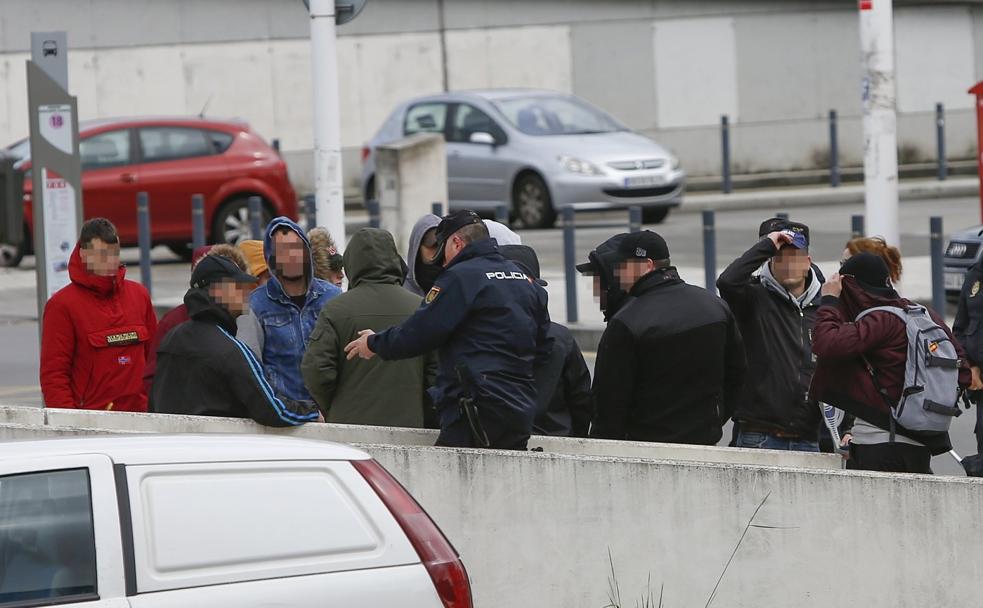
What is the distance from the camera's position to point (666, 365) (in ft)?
22.6

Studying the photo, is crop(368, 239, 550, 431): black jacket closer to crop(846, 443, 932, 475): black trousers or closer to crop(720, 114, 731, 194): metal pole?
crop(846, 443, 932, 475): black trousers

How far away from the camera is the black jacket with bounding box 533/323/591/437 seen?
7.10 m

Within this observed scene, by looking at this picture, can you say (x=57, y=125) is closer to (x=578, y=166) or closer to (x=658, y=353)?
(x=658, y=353)

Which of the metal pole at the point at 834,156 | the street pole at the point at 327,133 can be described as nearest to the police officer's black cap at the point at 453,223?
the street pole at the point at 327,133

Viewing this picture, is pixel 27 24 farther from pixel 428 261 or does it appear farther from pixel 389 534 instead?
pixel 389 534

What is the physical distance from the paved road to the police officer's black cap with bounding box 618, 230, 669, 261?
4.45 metres

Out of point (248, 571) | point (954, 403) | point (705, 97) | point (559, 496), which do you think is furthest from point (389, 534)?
point (705, 97)

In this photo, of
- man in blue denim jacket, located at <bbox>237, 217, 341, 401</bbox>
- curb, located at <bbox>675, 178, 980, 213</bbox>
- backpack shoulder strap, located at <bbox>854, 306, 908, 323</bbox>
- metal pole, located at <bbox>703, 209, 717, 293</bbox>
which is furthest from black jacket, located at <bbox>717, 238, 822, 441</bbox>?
curb, located at <bbox>675, 178, 980, 213</bbox>

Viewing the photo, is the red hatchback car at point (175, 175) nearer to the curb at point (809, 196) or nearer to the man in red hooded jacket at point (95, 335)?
the curb at point (809, 196)

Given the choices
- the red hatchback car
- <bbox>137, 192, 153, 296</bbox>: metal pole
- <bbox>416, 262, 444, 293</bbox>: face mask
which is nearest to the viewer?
<bbox>416, 262, 444, 293</bbox>: face mask

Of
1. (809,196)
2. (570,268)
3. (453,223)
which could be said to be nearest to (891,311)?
(453,223)

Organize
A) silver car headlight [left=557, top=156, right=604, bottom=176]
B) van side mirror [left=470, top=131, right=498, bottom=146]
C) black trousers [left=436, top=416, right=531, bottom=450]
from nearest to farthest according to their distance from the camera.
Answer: black trousers [left=436, top=416, right=531, bottom=450], silver car headlight [left=557, top=156, right=604, bottom=176], van side mirror [left=470, top=131, right=498, bottom=146]

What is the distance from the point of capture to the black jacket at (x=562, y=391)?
710cm

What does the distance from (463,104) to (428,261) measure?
15.3m
